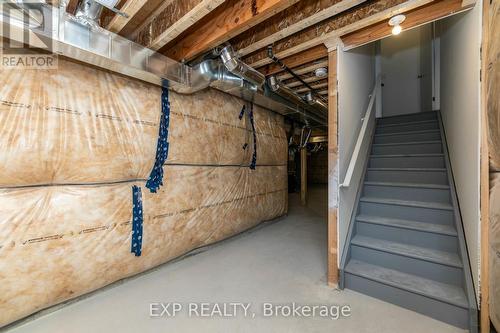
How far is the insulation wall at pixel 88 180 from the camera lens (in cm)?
163

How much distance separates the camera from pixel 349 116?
241cm

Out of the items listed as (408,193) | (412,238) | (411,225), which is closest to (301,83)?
(408,193)

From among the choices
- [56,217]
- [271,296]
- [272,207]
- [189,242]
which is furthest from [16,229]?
[272,207]

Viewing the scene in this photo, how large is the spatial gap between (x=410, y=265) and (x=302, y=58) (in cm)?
228

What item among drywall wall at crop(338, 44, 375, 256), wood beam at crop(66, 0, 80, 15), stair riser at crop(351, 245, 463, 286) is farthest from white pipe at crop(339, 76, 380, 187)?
wood beam at crop(66, 0, 80, 15)

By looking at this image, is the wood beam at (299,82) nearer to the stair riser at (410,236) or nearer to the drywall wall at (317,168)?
the stair riser at (410,236)

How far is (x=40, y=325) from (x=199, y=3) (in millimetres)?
2623

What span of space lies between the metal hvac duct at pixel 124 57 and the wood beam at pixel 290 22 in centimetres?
19

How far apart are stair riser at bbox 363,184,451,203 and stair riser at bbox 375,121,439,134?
138 centimetres

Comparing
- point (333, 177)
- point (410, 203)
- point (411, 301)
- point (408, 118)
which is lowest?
point (411, 301)

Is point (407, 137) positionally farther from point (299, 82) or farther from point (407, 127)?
point (299, 82)

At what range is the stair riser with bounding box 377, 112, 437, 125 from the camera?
347 cm

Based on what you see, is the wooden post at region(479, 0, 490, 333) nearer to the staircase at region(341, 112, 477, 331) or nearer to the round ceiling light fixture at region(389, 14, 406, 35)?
the staircase at region(341, 112, 477, 331)

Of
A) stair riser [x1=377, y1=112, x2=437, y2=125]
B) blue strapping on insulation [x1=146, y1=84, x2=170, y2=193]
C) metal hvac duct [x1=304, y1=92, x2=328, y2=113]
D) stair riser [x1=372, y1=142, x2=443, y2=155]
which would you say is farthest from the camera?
metal hvac duct [x1=304, y1=92, x2=328, y2=113]
